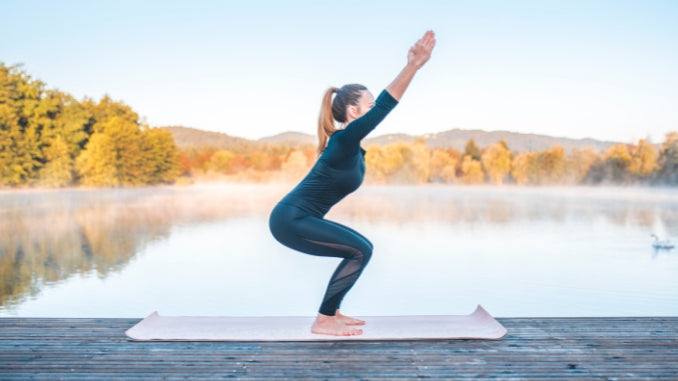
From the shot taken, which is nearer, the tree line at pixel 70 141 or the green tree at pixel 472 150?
the tree line at pixel 70 141

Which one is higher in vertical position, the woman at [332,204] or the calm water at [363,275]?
the woman at [332,204]

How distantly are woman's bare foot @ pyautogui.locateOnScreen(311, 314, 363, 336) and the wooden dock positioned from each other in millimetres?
65

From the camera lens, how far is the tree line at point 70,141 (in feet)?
79.6

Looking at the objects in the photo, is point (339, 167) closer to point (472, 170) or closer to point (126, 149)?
point (126, 149)

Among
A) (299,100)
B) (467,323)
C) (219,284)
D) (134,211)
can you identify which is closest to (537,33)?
(299,100)

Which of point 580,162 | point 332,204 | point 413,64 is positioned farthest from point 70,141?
point 413,64

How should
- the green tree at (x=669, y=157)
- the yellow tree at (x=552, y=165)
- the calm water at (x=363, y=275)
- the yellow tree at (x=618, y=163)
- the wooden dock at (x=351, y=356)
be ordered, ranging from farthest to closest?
1. the yellow tree at (x=552, y=165)
2. the yellow tree at (x=618, y=163)
3. the green tree at (x=669, y=157)
4. the calm water at (x=363, y=275)
5. the wooden dock at (x=351, y=356)

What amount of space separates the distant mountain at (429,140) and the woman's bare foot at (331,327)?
95.3ft

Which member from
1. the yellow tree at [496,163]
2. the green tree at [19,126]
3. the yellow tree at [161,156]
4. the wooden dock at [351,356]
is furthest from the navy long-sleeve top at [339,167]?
the yellow tree at [496,163]

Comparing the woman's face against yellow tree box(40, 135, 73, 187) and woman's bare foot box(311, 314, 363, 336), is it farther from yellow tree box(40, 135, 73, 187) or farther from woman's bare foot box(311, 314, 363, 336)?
yellow tree box(40, 135, 73, 187)

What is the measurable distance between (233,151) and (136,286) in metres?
25.4

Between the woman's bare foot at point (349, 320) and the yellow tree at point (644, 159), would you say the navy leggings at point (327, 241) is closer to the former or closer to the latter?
the woman's bare foot at point (349, 320)

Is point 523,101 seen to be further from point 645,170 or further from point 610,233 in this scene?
point 610,233

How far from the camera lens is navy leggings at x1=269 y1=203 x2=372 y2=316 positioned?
2.56 metres
